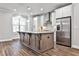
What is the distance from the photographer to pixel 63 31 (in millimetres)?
4988

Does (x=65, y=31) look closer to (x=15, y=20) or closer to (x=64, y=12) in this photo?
(x=64, y=12)

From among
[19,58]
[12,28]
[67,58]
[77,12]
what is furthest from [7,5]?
[77,12]

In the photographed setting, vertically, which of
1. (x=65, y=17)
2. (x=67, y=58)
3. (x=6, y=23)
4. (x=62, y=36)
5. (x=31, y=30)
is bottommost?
(x=67, y=58)

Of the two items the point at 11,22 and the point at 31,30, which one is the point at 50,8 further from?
the point at 11,22

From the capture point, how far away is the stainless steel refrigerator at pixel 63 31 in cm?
468

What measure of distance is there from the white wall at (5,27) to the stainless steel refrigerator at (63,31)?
7.56 feet

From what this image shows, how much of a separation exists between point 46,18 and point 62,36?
1.90 m

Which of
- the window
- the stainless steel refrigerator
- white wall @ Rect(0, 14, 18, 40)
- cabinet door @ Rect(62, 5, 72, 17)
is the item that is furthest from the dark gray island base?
cabinet door @ Rect(62, 5, 72, 17)

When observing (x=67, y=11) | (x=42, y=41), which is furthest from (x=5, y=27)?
(x=67, y=11)

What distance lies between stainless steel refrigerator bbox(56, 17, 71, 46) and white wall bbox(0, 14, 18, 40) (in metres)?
2.30

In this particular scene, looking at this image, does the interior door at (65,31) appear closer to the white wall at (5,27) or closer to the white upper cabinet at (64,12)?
the white upper cabinet at (64,12)

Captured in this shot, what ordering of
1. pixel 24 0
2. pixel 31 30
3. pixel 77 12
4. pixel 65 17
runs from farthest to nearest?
pixel 65 17
pixel 77 12
pixel 31 30
pixel 24 0

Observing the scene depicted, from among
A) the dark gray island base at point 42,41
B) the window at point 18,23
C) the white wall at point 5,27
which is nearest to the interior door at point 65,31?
the dark gray island base at point 42,41

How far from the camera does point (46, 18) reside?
11.5 ft
